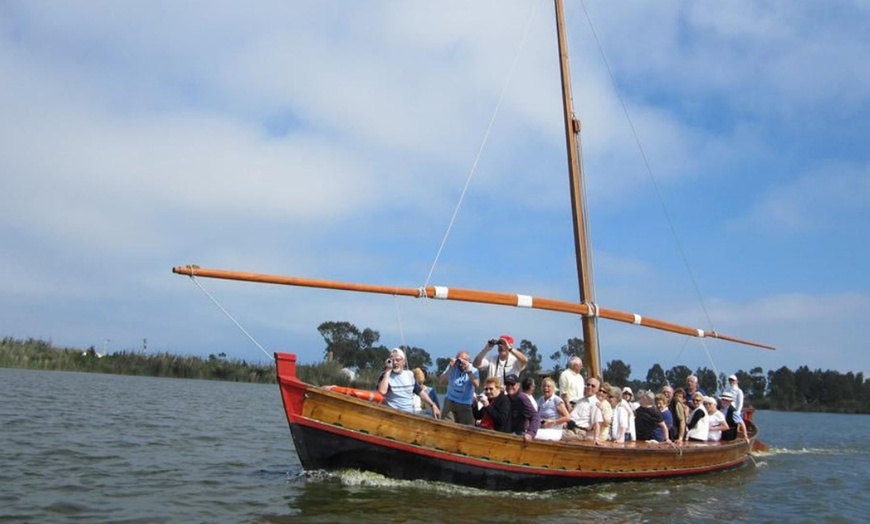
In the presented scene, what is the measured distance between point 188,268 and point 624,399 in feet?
29.6

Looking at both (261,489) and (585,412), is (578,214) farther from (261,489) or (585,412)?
(261,489)

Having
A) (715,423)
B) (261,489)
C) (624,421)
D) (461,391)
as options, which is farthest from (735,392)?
(261,489)

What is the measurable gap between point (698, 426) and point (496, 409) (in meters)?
7.11

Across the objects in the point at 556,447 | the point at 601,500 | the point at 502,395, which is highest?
the point at 502,395

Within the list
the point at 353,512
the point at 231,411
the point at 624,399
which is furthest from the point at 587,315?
the point at 231,411

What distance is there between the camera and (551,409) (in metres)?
13.1

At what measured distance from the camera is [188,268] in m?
11.6

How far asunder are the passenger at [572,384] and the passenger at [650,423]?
1.75m

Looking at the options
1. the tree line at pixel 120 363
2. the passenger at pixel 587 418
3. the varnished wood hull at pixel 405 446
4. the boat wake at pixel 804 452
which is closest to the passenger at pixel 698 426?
the passenger at pixel 587 418

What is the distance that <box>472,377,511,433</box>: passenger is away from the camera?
40.7ft

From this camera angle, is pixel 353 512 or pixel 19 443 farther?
pixel 19 443

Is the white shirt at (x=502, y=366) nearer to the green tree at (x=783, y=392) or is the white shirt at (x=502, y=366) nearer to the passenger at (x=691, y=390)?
the passenger at (x=691, y=390)

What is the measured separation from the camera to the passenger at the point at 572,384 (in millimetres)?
14852

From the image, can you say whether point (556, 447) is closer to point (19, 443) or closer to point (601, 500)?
point (601, 500)
